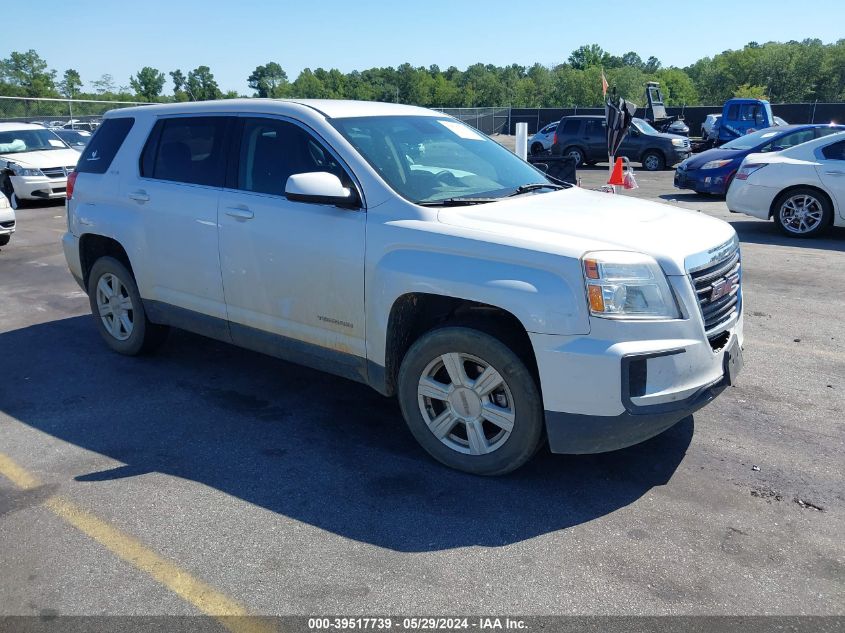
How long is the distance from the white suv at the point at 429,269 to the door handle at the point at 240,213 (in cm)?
1

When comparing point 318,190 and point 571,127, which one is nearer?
point 318,190

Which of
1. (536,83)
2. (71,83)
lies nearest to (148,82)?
(71,83)

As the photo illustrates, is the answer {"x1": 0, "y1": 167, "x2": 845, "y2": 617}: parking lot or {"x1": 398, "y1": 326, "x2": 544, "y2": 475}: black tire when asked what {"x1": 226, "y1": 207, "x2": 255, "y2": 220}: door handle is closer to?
{"x1": 0, "y1": 167, "x2": 845, "y2": 617}: parking lot

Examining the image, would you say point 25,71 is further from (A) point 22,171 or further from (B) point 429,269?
(B) point 429,269

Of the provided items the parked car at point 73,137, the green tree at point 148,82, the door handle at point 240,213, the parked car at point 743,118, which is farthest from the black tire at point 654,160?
the green tree at point 148,82

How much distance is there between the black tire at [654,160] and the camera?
2356 centimetres

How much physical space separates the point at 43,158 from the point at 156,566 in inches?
593

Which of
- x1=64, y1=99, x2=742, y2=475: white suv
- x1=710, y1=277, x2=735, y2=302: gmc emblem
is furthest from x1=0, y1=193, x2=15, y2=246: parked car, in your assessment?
x1=710, y1=277, x2=735, y2=302: gmc emblem

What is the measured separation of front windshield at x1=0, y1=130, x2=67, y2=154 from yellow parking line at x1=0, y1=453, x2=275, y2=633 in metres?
14.5

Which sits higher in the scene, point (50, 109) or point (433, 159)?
point (50, 109)

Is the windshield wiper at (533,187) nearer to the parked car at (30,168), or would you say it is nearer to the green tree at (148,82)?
the parked car at (30,168)

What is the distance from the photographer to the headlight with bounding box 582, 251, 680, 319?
342 cm

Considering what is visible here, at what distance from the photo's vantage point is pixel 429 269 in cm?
382

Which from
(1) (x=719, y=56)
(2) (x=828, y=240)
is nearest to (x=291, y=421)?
(2) (x=828, y=240)
